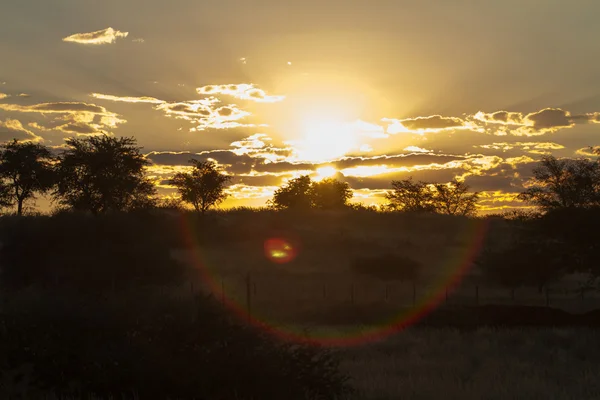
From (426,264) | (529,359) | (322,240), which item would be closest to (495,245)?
(426,264)

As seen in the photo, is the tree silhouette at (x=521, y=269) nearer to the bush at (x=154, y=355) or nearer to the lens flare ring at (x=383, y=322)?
the lens flare ring at (x=383, y=322)

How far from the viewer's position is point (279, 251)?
67.0 m

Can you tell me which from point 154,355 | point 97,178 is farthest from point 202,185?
point 154,355

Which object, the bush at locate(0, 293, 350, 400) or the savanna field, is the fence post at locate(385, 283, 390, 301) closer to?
the savanna field

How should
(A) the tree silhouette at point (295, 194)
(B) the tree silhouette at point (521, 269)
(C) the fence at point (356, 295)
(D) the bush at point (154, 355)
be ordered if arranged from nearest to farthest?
(D) the bush at point (154, 355)
(C) the fence at point (356, 295)
(B) the tree silhouette at point (521, 269)
(A) the tree silhouette at point (295, 194)

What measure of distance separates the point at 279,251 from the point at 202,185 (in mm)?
23891

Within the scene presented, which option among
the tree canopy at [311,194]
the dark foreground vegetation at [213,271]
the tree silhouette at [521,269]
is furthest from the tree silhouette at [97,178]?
the tree canopy at [311,194]

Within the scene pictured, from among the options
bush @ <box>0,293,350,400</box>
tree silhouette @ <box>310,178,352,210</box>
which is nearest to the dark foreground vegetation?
bush @ <box>0,293,350,400</box>

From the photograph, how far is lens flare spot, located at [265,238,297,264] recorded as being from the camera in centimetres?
6388

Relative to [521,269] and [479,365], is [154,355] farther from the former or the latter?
[521,269]

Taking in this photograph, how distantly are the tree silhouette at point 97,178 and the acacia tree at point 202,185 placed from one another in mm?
18995

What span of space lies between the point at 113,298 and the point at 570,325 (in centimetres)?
2255

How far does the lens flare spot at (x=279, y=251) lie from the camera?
63875 mm

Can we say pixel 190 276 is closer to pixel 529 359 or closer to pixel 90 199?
pixel 90 199
